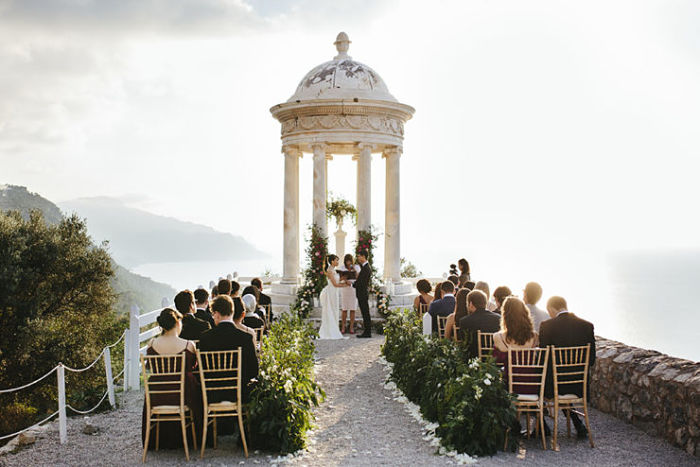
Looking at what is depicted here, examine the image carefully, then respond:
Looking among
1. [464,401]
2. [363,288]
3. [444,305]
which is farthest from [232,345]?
[363,288]

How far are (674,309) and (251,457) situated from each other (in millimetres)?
122463

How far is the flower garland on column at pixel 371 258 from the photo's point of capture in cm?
1917

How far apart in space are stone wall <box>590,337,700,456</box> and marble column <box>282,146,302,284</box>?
39.8 ft

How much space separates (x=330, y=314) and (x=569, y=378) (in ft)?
31.0

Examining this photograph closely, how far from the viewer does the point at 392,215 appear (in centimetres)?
2106

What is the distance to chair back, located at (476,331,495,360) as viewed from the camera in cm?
944

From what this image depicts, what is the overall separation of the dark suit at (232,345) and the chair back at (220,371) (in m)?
0.07

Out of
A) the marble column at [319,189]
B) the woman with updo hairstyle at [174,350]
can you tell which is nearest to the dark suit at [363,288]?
the marble column at [319,189]

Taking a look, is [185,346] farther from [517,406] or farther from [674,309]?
[674,309]

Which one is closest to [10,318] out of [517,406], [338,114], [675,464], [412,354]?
[338,114]

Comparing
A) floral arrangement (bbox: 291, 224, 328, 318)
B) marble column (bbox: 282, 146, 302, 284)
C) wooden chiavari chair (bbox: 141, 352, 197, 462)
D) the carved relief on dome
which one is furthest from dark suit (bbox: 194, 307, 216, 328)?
marble column (bbox: 282, 146, 302, 284)

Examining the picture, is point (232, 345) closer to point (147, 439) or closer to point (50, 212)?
point (147, 439)

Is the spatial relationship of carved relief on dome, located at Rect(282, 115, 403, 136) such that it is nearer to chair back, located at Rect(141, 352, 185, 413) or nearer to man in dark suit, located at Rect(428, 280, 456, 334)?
man in dark suit, located at Rect(428, 280, 456, 334)

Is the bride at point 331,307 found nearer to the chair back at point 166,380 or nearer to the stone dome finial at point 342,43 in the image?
the stone dome finial at point 342,43
